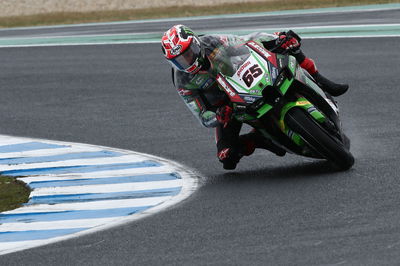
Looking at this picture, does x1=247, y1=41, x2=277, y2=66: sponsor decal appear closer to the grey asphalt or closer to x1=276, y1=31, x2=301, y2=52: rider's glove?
x1=276, y1=31, x2=301, y2=52: rider's glove

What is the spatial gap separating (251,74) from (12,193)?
2.58 m

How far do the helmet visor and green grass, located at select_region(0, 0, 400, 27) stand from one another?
16442 millimetres

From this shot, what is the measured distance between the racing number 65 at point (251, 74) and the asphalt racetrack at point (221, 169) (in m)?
0.95

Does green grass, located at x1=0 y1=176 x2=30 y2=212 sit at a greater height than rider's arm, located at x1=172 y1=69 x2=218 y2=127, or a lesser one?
lesser

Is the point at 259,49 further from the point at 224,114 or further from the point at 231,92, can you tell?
the point at 224,114

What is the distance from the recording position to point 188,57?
8117 mm

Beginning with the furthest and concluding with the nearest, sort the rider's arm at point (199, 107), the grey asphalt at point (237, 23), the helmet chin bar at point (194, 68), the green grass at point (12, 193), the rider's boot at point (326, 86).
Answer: the grey asphalt at point (237, 23), the rider's boot at point (326, 86), the green grass at point (12, 193), the rider's arm at point (199, 107), the helmet chin bar at point (194, 68)

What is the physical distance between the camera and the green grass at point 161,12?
24953mm

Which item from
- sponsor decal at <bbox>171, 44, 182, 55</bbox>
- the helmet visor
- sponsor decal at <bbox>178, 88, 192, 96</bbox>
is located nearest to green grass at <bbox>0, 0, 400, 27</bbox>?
sponsor decal at <bbox>178, 88, 192, 96</bbox>

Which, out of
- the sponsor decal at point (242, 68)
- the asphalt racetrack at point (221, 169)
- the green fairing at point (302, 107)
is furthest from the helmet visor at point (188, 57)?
the asphalt racetrack at point (221, 169)

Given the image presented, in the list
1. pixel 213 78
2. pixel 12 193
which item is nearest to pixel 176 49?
pixel 213 78

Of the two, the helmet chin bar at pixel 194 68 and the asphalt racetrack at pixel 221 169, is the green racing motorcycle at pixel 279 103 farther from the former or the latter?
the asphalt racetrack at pixel 221 169

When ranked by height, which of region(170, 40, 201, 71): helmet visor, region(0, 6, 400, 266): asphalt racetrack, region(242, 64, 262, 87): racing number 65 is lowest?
region(0, 6, 400, 266): asphalt racetrack

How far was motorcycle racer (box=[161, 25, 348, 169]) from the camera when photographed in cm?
812
